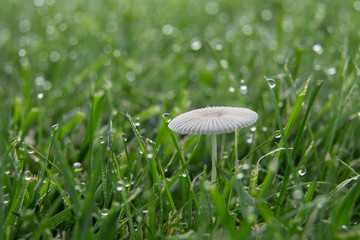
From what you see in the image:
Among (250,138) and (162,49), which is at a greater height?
(162,49)

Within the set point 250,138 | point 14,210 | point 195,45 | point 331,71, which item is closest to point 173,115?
point 250,138

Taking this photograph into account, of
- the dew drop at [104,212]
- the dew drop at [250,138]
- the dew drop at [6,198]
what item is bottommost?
the dew drop at [250,138]

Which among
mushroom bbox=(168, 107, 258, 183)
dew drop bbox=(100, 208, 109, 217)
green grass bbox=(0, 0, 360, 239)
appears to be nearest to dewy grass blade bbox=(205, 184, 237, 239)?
green grass bbox=(0, 0, 360, 239)

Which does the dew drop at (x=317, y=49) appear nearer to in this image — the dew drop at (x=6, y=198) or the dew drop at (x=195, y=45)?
the dew drop at (x=195, y=45)

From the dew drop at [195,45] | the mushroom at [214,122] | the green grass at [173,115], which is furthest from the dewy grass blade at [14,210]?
the dew drop at [195,45]

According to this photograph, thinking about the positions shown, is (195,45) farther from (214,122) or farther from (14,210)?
(14,210)

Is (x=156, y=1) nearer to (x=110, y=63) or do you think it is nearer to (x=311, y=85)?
(x=110, y=63)

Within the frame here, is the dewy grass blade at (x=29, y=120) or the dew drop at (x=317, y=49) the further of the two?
the dew drop at (x=317, y=49)
